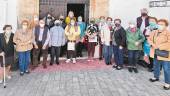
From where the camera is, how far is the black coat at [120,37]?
36.9ft

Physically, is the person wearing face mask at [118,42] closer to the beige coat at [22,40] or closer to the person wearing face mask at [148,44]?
the person wearing face mask at [148,44]

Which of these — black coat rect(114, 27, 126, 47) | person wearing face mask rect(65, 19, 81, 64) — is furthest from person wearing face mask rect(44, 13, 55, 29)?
black coat rect(114, 27, 126, 47)

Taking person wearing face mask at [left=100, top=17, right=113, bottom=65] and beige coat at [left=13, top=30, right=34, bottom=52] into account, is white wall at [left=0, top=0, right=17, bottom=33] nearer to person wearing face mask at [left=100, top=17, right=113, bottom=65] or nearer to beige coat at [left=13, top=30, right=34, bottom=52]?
beige coat at [left=13, top=30, right=34, bottom=52]

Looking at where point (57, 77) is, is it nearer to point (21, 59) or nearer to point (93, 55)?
point (21, 59)

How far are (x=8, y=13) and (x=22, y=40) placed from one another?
1675mm

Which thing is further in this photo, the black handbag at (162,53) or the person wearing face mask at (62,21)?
the person wearing face mask at (62,21)

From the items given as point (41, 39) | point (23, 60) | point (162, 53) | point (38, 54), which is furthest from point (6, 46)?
point (162, 53)

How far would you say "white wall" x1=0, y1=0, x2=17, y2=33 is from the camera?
11.5 metres

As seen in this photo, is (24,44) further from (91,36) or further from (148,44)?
(148,44)

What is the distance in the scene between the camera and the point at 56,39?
1173 cm

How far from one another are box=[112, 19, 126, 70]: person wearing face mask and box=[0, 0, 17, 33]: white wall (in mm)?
3330

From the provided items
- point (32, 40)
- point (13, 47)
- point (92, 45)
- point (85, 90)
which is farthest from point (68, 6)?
point (85, 90)

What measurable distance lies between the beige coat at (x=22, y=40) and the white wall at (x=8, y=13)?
110 cm

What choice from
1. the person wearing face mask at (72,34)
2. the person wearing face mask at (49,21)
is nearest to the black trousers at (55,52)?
the person wearing face mask at (72,34)
